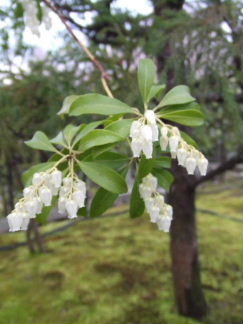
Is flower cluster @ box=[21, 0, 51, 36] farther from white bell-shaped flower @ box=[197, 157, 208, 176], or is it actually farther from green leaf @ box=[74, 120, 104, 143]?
white bell-shaped flower @ box=[197, 157, 208, 176]

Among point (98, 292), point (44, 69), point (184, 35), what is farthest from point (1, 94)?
point (98, 292)

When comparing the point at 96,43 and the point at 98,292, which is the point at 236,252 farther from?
the point at 96,43

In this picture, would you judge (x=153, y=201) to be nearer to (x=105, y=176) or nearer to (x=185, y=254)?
(x=105, y=176)

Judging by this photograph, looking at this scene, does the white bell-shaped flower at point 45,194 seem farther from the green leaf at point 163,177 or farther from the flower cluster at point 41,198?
the green leaf at point 163,177

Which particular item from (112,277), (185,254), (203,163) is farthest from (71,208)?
(112,277)

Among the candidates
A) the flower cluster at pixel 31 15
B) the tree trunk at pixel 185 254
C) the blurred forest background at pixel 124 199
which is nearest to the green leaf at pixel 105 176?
the blurred forest background at pixel 124 199

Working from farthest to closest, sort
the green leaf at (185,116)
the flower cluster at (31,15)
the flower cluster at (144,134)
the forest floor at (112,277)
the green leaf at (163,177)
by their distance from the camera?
the forest floor at (112,277), the flower cluster at (31,15), the green leaf at (163,177), the green leaf at (185,116), the flower cluster at (144,134)

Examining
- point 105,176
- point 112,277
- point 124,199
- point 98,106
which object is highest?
point 98,106
